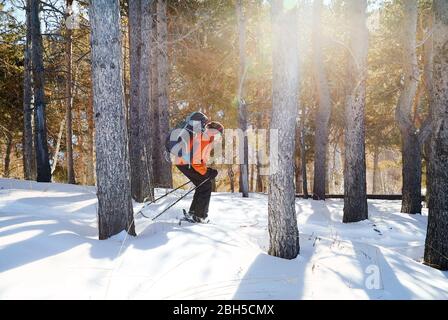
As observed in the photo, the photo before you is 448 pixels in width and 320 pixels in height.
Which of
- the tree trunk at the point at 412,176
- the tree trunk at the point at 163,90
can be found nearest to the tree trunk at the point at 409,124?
the tree trunk at the point at 412,176

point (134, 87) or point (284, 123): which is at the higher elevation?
point (134, 87)

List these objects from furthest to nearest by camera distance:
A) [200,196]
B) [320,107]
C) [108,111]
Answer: [320,107], [200,196], [108,111]

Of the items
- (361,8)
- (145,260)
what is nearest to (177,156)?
(145,260)

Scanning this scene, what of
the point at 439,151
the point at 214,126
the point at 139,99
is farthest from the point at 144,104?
the point at 439,151

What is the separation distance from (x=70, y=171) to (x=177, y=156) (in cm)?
1065

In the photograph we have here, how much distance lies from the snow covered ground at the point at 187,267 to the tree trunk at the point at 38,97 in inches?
246

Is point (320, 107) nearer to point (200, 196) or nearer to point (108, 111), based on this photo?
point (200, 196)

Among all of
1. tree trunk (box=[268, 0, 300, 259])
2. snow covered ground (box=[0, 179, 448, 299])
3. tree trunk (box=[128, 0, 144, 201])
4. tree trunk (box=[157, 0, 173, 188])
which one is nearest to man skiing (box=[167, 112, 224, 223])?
snow covered ground (box=[0, 179, 448, 299])

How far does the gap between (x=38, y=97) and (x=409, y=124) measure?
465 inches

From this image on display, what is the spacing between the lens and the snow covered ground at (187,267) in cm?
350

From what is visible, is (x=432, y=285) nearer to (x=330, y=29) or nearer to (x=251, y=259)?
(x=251, y=259)

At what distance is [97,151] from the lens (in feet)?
16.2

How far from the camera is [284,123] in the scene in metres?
4.60
